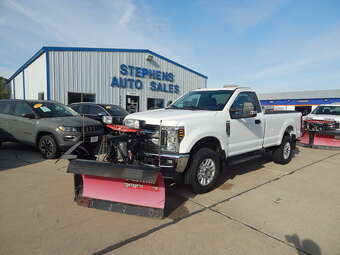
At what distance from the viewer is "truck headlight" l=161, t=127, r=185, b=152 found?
3346mm

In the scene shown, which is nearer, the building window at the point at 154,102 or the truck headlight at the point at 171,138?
the truck headlight at the point at 171,138

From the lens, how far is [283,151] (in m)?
5.92

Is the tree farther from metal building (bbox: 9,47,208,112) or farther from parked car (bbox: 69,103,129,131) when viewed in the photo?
parked car (bbox: 69,103,129,131)

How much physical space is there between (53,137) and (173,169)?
4028 millimetres

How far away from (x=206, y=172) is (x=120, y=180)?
1.52 meters

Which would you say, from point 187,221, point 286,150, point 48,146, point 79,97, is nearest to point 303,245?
point 187,221

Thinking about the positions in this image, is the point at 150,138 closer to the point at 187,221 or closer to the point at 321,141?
the point at 187,221

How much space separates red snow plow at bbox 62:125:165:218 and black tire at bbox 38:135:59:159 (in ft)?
8.86

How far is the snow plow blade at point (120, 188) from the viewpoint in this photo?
9.39 ft

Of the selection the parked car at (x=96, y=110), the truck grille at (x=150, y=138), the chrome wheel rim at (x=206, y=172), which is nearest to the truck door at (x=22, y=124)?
the parked car at (x=96, y=110)

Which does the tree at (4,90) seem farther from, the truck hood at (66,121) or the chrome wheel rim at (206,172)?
the chrome wheel rim at (206,172)

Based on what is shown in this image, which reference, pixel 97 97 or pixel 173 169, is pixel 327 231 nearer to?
pixel 173 169

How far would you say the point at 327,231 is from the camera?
274 centimetres

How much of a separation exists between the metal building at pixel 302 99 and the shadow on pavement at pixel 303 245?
3079 cm
